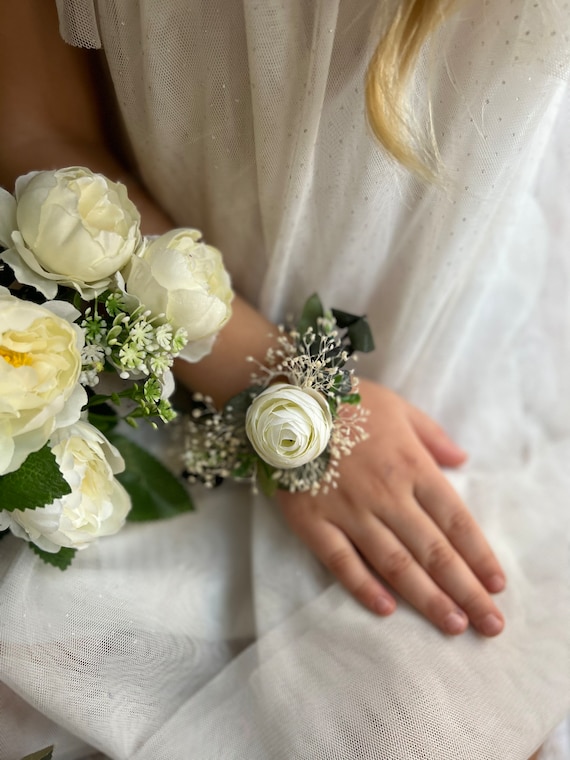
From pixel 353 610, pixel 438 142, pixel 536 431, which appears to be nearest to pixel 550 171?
pixel 438 142

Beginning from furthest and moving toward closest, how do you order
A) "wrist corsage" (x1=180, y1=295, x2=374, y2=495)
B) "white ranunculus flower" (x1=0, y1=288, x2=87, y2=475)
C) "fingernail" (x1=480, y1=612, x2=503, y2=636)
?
"fingernail" (x1=480, y1=612, x2=503, y2=636), "wrist corsage" (x1=180, y1=295, x2=374, y2=495), "white ranunculus flower" (x1=0, y1=288, x2=87, y2=475)

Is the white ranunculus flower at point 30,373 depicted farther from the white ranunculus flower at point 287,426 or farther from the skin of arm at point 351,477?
the skin of arm at point 351,477

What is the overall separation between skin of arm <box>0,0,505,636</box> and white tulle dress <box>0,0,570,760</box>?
3cm

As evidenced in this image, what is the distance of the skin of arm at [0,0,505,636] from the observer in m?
0.59

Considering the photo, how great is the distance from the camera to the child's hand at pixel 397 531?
59 centimetres

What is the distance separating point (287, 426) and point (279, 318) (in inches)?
10.2

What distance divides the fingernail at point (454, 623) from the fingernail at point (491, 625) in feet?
0.06

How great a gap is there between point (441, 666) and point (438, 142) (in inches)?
17.5

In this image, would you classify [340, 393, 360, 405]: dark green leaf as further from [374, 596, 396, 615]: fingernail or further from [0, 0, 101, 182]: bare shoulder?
[0, 0, 101, 182]: bare shoulder

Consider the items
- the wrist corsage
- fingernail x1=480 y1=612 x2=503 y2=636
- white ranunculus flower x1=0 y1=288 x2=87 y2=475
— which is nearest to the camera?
white ranunculus flower x1=0 y1=288 x2=87 y2=475

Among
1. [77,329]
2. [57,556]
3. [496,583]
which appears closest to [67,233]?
[77,329]

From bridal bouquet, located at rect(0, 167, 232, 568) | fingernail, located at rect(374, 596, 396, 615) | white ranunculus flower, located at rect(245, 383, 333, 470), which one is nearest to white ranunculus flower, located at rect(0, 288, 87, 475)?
bridal bouquet, located at rect(0, 167, 232, 568)

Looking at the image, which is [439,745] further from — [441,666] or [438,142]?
[438,142]

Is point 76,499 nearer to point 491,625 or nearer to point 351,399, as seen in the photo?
point 351,399
